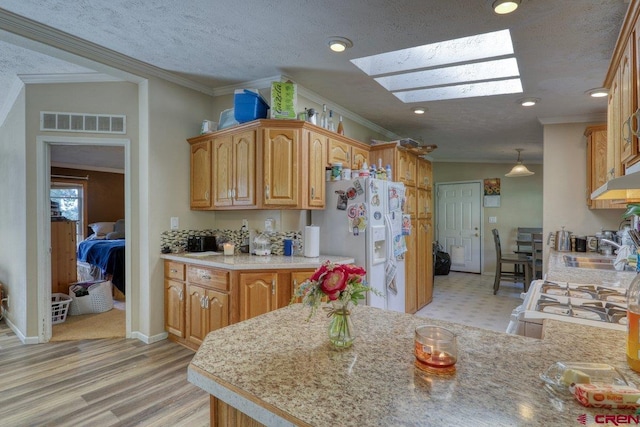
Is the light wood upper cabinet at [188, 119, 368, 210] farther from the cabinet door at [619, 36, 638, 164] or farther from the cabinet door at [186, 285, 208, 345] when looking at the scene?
the cabinet door at [619, 36, 638, 164]

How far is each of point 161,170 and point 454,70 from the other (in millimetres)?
2994

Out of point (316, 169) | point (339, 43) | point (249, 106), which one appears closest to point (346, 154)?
point (316, 169)

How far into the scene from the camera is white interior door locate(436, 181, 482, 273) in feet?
23.7

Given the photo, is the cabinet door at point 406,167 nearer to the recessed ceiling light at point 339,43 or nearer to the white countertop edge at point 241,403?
the recessed ceiling light at point 339,43

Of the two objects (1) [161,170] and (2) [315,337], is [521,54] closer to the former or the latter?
(2) [315,337]

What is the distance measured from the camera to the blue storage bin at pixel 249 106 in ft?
9.82

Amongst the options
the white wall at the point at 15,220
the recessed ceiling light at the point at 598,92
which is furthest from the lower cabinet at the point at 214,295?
the recessed ceiling light at the point at 598,92

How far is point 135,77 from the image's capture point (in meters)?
3.04

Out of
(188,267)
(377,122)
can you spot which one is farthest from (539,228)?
(188,267)

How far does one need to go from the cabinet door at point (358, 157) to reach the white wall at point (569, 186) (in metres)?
2.23

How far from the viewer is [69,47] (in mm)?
2510

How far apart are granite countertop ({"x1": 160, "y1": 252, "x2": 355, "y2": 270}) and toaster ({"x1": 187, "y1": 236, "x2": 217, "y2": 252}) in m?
0.13

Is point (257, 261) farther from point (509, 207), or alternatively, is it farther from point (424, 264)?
point (509, 207)

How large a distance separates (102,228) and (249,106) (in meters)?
5.48
